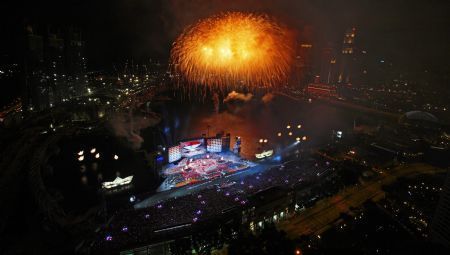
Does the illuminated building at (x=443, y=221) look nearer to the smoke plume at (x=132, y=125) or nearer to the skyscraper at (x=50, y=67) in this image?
the smoke plume at (x=132, y=125)

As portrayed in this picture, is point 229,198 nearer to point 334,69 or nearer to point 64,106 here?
point 64,106

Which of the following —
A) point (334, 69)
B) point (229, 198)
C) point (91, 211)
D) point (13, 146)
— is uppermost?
point (334, 69)

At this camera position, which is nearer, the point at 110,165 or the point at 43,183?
the point at 43,183

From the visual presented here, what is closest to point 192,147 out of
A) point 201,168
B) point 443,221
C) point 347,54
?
point 201,168

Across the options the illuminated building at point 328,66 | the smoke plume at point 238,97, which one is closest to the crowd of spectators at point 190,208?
the smoke plume at point 238,97

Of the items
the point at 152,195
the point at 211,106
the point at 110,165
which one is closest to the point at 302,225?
the point at 152,195

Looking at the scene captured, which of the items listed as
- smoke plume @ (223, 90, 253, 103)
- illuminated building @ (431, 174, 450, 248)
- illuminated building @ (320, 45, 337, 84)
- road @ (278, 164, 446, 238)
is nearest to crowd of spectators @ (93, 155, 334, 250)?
road @ (278, 164, 446, 238)
